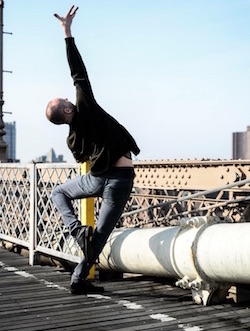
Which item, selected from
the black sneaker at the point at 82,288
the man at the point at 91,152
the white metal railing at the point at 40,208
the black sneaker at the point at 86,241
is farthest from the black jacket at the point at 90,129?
the white metal railing at the point at 40,208

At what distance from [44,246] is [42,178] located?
2.71 ft

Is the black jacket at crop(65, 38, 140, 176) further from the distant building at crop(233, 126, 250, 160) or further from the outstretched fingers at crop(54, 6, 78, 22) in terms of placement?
the distant building at crop(233, 126, 250, 160)

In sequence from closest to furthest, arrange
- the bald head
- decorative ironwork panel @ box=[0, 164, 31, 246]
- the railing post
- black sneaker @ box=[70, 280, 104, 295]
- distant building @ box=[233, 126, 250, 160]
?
the bald head < black sneaker @ box=[70, 280, 104, 295] < the railing post < decorative ironwork panel @ box=[0, 164, 31, 246] < distant building @ box=[233, 126, 250, 160]

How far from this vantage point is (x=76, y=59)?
5242mm

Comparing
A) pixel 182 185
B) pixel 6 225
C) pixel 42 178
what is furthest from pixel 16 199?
pixel 182 185

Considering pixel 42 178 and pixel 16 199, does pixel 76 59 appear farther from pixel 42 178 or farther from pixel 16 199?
pixel 16 199

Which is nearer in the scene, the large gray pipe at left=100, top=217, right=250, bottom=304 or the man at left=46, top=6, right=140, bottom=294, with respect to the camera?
the large gray pipe at left=100, top=217, right=250, bottom=304

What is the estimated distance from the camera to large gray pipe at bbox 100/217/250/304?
4867 millimetres

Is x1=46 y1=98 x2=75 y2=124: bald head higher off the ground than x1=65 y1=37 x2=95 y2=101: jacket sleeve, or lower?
lower

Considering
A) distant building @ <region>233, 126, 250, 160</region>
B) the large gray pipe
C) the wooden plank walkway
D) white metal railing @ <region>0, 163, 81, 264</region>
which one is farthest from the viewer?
distant building @ <region>233, 126, 250, 160</region>

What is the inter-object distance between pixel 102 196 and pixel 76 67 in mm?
1172

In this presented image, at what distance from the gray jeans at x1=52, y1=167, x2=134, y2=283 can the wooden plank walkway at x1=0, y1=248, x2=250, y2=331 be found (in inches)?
16.3

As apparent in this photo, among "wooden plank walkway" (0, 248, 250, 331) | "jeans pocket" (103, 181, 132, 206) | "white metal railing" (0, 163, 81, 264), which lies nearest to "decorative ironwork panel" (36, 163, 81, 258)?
"white metal railing" (0, 163, 81, 264)

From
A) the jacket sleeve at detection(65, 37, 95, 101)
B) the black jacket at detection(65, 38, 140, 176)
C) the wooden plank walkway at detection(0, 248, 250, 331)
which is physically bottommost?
the wooden plank walkway at detection(0, 248, 250, 331)
